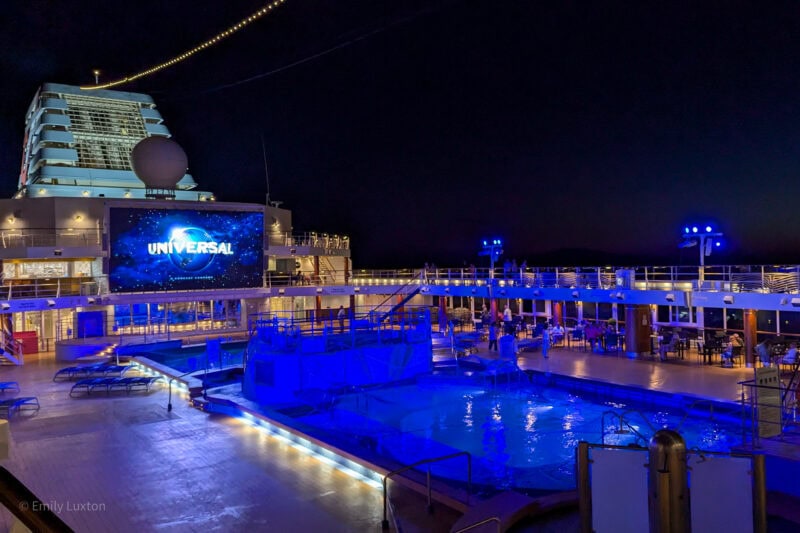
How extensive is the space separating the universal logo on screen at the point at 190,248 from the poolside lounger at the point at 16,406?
12414mm

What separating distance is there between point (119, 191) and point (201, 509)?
88.4 ft

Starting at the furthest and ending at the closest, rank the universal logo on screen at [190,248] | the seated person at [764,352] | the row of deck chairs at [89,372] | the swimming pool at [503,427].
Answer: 1. the universal logo on screen at [190,248]
2. the row of deck chairs at [89,372]
3. the seated person at [764,352]
4. the swimming pool at [503,427]

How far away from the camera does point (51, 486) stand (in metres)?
7.59

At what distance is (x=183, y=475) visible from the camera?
26.1ft

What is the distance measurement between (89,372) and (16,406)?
3.99 metres

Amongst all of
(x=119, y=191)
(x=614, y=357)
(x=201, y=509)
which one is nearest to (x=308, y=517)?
(x=201, y=509)

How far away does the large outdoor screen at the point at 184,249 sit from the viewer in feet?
77.4

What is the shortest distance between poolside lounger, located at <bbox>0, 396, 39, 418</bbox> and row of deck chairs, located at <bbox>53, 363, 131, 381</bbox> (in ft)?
9.12

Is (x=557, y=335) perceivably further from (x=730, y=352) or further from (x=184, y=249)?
(x=184, y=249)

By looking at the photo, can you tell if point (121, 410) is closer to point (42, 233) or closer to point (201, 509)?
point (201, 509)

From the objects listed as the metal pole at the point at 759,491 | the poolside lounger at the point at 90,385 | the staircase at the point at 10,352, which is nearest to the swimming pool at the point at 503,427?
the metal pole at the point at 759,491

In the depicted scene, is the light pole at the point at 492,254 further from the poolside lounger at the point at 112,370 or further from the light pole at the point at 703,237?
the poolside lounger at the point at 112,370

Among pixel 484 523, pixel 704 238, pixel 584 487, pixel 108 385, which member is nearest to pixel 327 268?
pixel 108 385

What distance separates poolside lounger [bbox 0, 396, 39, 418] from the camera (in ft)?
37.9
